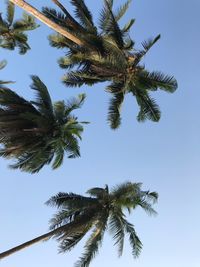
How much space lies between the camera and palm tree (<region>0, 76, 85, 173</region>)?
2384 centimetres

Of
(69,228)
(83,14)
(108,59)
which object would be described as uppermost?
(83,14)

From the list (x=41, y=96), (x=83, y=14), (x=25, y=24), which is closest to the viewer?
(x=83, y=14)

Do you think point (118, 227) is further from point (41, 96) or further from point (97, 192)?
point (41, 96)

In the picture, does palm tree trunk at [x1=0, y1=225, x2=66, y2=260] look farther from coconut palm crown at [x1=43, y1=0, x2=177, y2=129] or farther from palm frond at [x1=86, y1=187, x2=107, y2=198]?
coconut palm crown at [x1=43, y1=0, x2=177, y2=129]

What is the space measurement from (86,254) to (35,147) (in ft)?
18.7

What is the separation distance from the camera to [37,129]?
76.4ft

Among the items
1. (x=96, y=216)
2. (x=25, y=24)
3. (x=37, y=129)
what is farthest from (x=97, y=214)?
(x=25, y=24)

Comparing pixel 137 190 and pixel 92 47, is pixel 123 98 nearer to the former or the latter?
pixel 92 47

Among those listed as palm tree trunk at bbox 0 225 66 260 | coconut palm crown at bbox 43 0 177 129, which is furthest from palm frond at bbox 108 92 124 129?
palm tree trunk at bbox 0 225 66 260

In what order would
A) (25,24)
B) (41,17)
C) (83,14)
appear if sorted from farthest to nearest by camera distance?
(25,24) → (83,14) → (41,17)

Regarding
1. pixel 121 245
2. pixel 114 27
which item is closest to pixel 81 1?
pixel 114 27

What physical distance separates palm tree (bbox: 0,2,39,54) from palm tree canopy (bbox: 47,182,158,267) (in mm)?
14034

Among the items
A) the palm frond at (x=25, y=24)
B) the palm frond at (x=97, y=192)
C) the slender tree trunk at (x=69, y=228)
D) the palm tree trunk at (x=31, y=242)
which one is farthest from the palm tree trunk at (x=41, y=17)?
the palm frond at (x=25, y=24)

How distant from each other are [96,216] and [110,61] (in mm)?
7419
